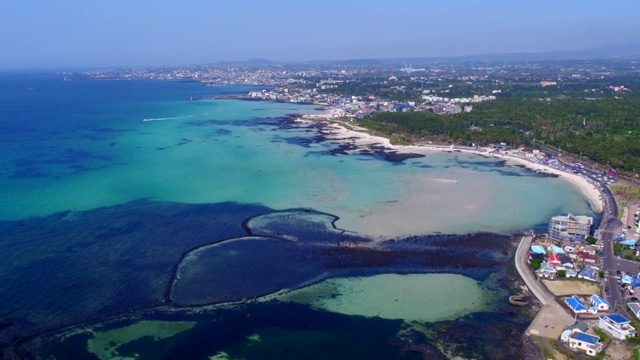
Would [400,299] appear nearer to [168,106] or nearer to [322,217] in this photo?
[322,217]

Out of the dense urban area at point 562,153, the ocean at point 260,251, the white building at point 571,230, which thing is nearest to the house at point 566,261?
the dense urban area at point 562,153

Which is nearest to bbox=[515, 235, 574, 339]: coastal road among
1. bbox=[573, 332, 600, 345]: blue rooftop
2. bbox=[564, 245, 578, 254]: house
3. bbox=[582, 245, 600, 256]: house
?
bbox=[573, 332, 600, 345]: blue rooftop

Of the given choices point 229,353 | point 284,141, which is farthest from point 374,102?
point 229,353

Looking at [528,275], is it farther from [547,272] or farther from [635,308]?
[635,308]

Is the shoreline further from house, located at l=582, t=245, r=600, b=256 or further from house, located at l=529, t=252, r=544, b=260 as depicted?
house, located at l=529, t=252, r=544, b=260

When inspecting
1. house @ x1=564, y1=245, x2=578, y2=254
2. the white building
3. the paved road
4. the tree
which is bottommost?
the paved road

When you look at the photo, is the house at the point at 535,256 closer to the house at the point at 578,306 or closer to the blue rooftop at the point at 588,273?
the blue rooftop at the point at 588,273
